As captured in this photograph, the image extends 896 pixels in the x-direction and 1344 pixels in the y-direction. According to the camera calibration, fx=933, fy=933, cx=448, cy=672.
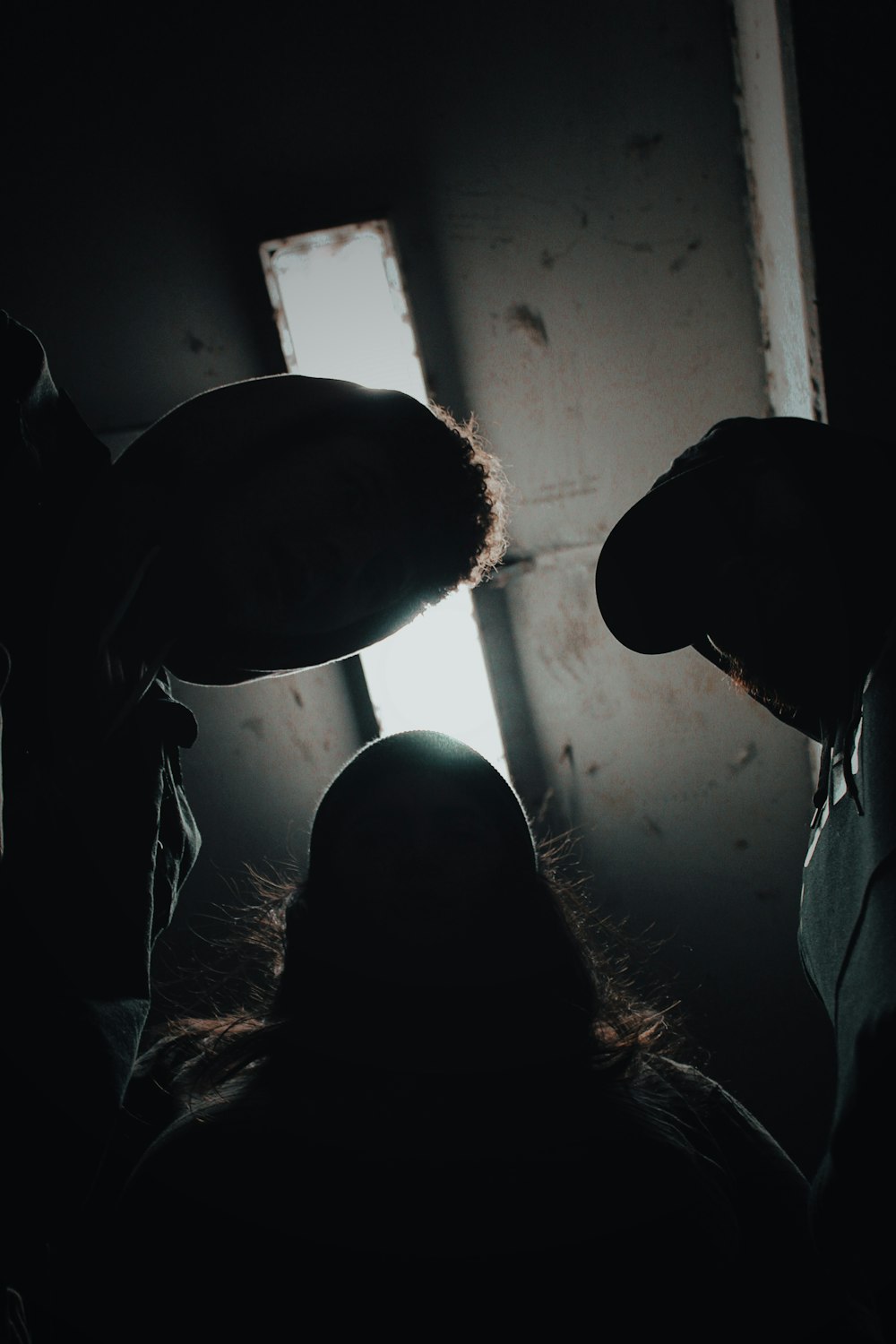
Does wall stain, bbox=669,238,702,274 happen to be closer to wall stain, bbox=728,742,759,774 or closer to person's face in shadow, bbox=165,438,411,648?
person's face in shadow, bbox=165,438,411,648

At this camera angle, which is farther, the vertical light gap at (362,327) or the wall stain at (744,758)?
the wall stain at (744,758)

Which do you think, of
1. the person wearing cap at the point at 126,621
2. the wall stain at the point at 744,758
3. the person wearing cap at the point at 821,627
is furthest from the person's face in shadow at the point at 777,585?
the wall stain at the point at 744,758

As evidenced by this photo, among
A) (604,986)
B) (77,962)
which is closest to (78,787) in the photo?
(77,962)

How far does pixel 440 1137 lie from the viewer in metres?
1.22

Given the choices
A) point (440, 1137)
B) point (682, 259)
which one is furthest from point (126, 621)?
point (682, 259)

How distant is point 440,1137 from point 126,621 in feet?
2.59

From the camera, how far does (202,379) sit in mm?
1679

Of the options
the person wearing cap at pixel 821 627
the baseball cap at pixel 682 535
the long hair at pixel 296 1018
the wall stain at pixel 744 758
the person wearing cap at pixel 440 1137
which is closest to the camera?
the person wearing cap at pixel 821 627

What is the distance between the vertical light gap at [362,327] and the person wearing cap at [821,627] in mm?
420

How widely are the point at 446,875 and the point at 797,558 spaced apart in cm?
67

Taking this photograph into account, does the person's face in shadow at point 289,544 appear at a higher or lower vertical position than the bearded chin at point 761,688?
higher

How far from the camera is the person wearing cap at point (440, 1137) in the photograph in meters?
1.08

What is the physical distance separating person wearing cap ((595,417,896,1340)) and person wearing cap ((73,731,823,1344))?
0.20 metres

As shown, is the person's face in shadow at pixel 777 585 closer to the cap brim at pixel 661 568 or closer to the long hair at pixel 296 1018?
the cap brim at pixel 661 568
